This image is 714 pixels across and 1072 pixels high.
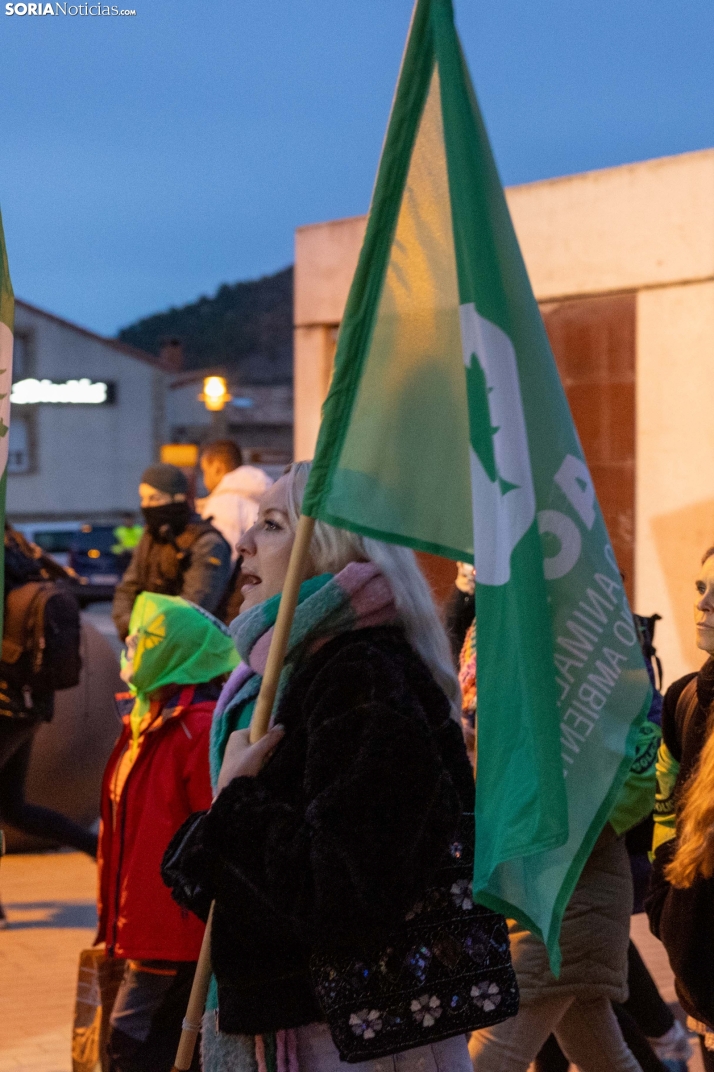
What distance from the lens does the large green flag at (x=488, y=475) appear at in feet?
8.43

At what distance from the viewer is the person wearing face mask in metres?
8.11

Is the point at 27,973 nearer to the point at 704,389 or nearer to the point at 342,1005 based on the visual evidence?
the point at 342,1005

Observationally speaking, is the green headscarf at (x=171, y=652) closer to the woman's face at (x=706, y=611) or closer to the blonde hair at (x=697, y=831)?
the woman's face at (x=706, y=611)

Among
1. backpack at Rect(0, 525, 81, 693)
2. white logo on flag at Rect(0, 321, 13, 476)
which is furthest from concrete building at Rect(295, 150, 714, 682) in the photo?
white logo on flag at Rect(0, 321, 13, 476)

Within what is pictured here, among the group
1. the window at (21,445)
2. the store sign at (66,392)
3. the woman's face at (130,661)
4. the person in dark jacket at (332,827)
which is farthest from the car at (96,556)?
the person in dark jacket at (332,827)

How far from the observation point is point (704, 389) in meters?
8.19

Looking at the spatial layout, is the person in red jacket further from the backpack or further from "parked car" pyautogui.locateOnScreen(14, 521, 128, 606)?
"parked car" pyautogui.locateOnScreen(14, 521, 128, 606)

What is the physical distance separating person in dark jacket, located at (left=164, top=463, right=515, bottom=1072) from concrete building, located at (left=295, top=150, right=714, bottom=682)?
217 inches

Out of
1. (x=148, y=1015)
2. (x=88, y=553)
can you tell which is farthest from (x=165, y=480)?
(x=88, y=553)

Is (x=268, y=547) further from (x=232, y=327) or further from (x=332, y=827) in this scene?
(x=232, y=327)

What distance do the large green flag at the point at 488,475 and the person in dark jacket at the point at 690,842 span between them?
34.2 inches

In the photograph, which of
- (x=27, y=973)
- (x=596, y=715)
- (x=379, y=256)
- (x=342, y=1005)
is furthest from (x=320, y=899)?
(x=27, y=973)

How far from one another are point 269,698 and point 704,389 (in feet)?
19.5

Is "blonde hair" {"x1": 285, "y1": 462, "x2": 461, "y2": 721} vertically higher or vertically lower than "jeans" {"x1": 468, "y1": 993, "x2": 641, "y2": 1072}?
higher
